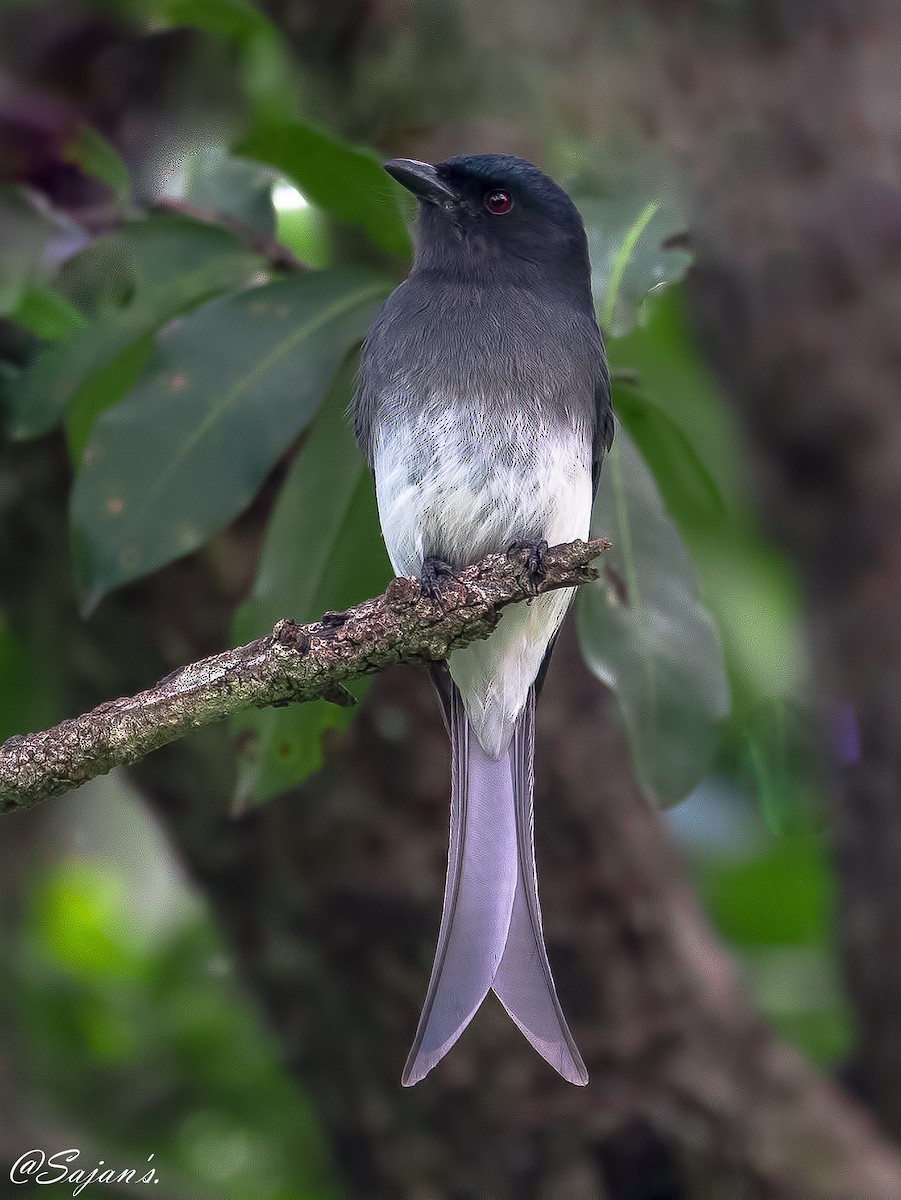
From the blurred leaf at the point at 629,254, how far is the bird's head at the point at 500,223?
60 millimetres

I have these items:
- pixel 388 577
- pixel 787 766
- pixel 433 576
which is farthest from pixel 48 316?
pixel 787 766

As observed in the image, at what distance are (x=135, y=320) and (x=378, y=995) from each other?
62.8 inches

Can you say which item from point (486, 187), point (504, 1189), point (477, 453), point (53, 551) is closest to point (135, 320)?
point (53, 551)

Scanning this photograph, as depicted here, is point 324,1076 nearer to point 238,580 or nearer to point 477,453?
point 238,580

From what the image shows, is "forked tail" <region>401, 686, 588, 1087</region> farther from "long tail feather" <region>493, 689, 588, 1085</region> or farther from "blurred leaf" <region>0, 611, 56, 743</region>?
"blurred leaf" <region>0, 611, 56, 743</region>

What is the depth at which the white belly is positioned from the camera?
245 centimetres

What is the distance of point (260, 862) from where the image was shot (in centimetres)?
329

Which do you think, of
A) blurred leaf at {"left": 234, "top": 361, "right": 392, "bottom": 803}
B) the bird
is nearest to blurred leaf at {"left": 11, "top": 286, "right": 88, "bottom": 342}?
blurred leaf at {"left": 234, "top": 361, "right": 392, "bottom": 803}

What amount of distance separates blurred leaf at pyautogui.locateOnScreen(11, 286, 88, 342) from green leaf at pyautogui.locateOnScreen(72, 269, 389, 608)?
10.6 inches

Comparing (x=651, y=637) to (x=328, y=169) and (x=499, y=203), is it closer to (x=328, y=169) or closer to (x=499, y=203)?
(x=499, y=203)

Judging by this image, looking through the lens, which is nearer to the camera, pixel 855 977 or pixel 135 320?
pixel 135 320

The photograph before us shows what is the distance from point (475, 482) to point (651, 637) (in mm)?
581

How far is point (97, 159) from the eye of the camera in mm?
3078

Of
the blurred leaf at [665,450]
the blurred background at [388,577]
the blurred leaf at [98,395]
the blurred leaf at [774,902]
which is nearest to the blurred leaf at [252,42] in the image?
the blurred background at [388,577]
